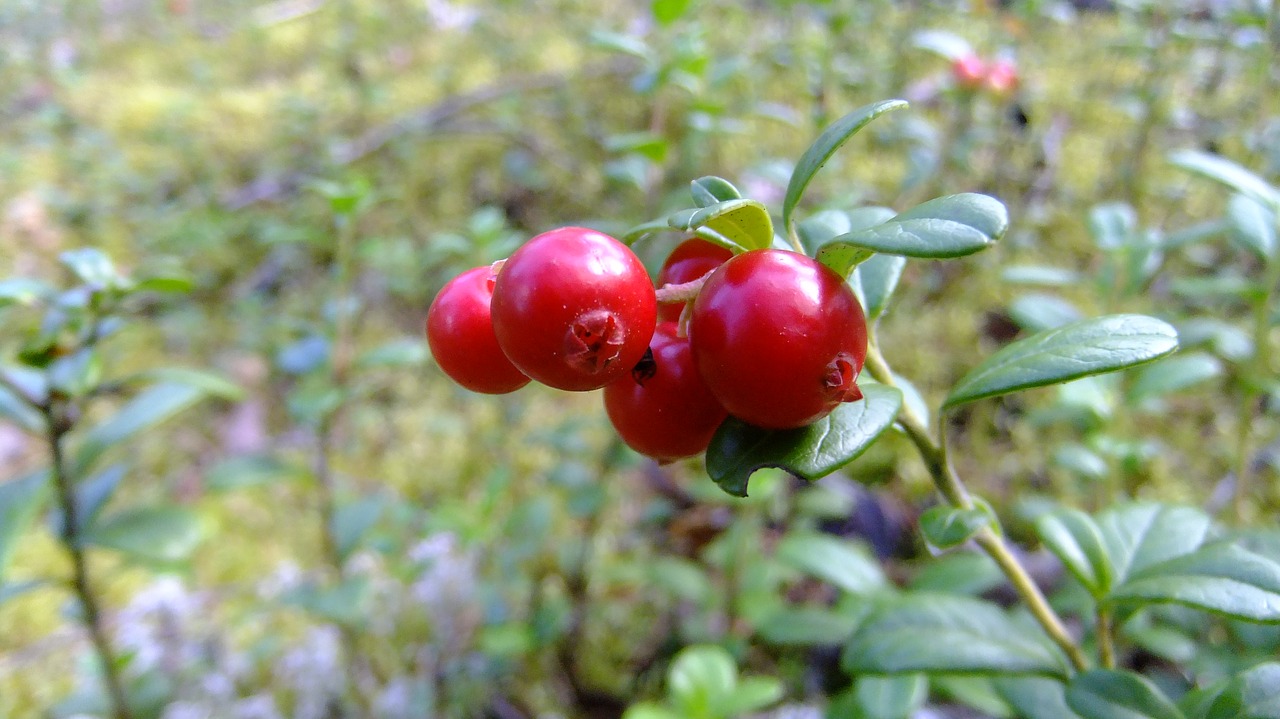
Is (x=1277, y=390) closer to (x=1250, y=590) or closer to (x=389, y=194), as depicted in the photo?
(x=1250, y=590)

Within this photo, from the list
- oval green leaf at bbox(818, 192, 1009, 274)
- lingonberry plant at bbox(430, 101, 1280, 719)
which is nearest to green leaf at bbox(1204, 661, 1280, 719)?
lingonberry plant at bbox(430, 101, 1280, 719)

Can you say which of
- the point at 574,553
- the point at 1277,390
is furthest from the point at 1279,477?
the point at 574,553

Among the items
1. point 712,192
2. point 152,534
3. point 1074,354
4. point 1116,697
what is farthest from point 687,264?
point 152,534

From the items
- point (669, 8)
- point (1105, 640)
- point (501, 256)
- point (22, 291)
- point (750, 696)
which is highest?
point (669, 8)

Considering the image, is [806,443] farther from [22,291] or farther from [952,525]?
[22,291]

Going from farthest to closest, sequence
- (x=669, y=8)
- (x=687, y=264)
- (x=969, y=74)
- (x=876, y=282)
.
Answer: (x=969, y=74) → (x=669, y=8) → (x=876, y=282) → (x=687, y=264)

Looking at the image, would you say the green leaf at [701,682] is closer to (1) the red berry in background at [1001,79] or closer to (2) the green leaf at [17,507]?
(2) the green leaf at [17,507]

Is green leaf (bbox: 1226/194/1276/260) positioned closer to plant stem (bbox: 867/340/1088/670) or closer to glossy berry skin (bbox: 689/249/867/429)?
plant stem (bbox: 867/340/1088/670)
